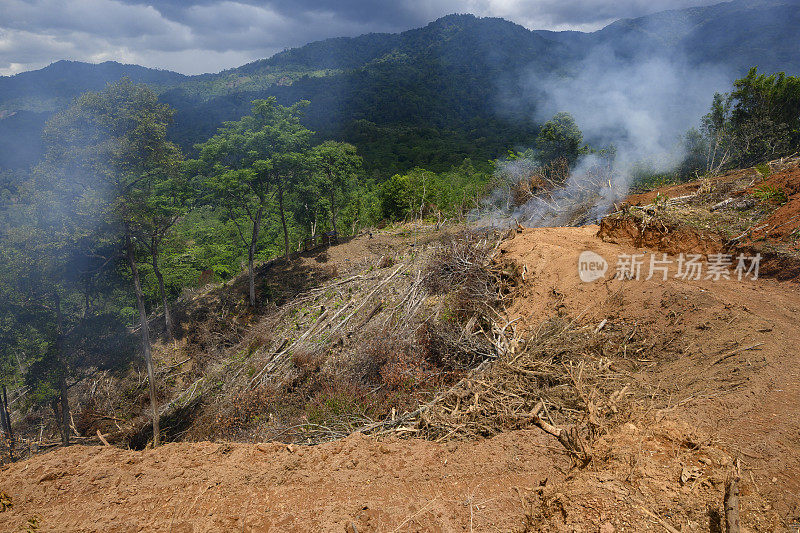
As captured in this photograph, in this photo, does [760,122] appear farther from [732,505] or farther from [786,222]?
[732,505]

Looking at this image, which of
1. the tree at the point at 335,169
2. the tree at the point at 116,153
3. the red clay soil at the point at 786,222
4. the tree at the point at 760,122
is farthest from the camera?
the tree at the point at 335,169

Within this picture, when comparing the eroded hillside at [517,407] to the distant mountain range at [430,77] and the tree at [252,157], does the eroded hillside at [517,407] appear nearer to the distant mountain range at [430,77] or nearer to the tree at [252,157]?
the tree at [252,157]

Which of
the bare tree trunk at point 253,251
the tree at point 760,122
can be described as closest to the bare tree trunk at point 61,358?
the bare tree trunk at point 253,251

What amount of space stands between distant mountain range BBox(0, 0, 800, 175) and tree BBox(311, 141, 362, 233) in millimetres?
8249

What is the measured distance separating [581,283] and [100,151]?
29.5 ft

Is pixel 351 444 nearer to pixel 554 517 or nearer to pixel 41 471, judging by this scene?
pixel 554 517

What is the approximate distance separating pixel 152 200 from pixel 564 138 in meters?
13.7

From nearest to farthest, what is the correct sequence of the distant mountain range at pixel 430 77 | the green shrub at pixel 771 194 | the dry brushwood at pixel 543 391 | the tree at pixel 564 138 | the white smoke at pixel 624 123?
the dry brushwood at pixel 543 391 < the green shrub at pixel 771 194 < the white smoke at pixel 624 123 < the tree at pixel 564 138 < the distant mountain range at pixel 430 77

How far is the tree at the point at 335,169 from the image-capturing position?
14430 mm

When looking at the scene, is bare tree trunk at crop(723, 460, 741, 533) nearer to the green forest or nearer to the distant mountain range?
the green forest

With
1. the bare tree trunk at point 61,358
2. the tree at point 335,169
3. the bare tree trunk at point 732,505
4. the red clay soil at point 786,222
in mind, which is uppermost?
the tree at point 335,169

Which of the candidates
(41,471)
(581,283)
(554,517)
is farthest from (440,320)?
(41,471)

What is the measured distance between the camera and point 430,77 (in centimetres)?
10269

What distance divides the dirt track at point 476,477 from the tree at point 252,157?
8982mm
